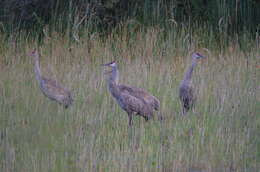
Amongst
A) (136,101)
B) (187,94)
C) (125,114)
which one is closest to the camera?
(136,101)

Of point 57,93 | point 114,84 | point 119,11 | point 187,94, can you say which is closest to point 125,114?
point 114,84

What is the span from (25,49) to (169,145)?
5.21m

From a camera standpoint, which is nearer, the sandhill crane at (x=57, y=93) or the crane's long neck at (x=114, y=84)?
the crane's long neck at (x=114, y=84)

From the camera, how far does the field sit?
615 cm

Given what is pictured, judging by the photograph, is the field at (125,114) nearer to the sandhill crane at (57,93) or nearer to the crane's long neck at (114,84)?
the sandhill crane at (57,93)

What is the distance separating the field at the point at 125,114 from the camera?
20.2 feet

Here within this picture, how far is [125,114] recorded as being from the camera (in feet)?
27.0

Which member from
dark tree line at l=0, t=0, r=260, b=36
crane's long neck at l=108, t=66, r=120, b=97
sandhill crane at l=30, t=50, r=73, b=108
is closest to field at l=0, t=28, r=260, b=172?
sandhill crane at l=30, t=50, r=73, b=108

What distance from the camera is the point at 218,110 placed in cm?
786

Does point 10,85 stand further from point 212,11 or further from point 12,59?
point 212,11

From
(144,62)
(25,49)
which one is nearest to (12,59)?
(25,49)

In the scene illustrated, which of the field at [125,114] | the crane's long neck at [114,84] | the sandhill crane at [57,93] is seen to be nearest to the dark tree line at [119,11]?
the field at [125,114]

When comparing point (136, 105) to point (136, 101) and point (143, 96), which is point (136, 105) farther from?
point (143, 96)

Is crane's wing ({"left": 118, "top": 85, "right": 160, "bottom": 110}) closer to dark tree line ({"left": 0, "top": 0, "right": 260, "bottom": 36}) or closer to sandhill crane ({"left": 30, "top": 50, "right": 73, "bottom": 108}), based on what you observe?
sandhill crane ({"left": 30, "top": 50, "right": 73, "bottom": 108})
